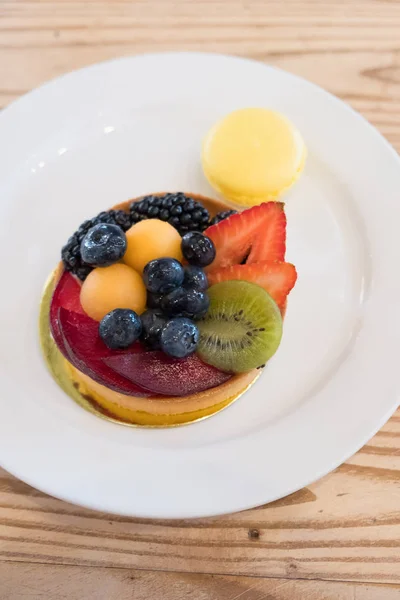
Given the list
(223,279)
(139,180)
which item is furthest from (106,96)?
(223,279)

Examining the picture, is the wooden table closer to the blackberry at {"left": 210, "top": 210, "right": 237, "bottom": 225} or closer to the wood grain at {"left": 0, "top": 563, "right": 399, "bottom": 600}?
the wood grain at {"left": 0, "top": 563, "right": 399, "bottom": 600}

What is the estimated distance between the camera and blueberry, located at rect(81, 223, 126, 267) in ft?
4.49

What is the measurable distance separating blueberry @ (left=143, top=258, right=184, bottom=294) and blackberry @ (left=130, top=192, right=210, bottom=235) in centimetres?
26

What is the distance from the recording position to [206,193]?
1.95 m

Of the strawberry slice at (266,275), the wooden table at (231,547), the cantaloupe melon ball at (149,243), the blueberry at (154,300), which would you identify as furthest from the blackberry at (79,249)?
the wooden table at (231,547)

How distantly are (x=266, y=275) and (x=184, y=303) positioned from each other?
276 millimetres

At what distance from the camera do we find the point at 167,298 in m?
1.32

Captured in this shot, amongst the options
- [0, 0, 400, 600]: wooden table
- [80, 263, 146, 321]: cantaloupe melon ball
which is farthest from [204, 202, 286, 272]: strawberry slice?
[0, 0, 400, 600]: wooden table

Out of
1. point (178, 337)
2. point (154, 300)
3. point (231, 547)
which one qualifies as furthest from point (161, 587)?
point (154, 300)

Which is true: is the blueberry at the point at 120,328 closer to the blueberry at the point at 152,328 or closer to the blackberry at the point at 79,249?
the blueberry at the point at 152,328

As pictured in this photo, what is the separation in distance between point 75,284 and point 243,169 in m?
0.71

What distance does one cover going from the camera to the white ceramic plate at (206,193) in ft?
4.24

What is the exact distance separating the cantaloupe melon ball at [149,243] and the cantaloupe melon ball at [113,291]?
0.14ft

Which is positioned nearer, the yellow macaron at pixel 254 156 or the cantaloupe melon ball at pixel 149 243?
the cantaloupe melon ball at pixel 149 243
